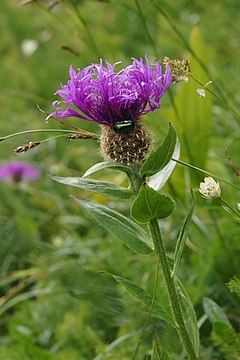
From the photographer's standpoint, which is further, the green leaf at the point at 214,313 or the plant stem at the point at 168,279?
the green leaf at the point at 214,313

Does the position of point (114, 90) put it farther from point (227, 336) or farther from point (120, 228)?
point (227, 336)

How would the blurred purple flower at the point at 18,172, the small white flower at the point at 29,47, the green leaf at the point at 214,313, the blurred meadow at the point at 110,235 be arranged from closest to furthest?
the green leaf at the point at 214,313 < the blurred meadow at the point at 110,235 < the blurred purple flower at the point at 18,172 < the small white flower at the point at 29,47

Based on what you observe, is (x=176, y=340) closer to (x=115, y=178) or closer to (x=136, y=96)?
(x=136, y=96)

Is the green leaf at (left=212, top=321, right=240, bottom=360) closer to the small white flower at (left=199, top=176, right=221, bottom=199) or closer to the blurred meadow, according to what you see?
the blurred meadow

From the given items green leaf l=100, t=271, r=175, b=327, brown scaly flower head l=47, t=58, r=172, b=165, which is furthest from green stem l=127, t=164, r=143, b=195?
green leaf l=100, t=271, r=175, b=327

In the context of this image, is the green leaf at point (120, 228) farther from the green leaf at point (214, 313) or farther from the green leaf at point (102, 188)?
the green leaf at point (214, 313)

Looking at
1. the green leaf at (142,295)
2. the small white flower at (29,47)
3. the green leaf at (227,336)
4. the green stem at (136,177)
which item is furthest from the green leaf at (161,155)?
the small white flower at (29,47)
